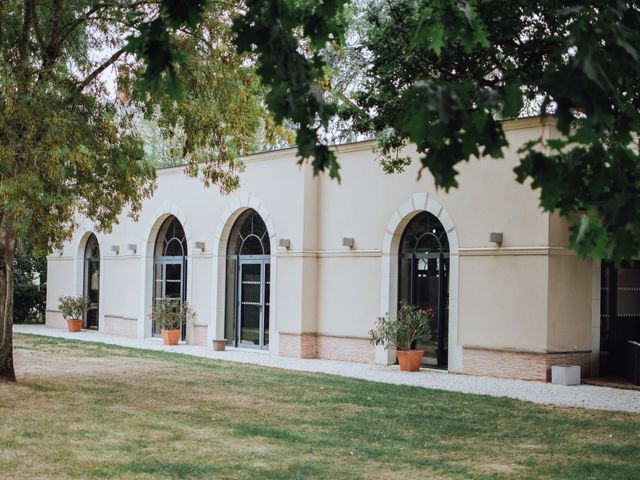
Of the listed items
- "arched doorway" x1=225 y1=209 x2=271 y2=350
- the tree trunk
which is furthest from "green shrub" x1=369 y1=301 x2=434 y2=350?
the tree trunk

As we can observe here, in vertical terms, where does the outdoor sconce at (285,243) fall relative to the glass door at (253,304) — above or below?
above

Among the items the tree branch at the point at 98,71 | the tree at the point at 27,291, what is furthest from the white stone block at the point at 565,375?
the tree at the point at 27,291

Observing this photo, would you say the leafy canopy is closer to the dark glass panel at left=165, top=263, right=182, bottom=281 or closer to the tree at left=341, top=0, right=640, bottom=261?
the tree at left=341, top=0, right=640, bottom=261

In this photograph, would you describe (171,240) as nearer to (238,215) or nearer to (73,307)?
(238,215)

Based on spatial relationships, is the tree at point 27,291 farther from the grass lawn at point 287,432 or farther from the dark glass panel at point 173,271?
the grass lawn at point 287,432

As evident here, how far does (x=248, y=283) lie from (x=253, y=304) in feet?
1.82

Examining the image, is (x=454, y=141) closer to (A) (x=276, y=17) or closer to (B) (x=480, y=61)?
(A) (x=276, y=17)

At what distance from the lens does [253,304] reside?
20.9 metres

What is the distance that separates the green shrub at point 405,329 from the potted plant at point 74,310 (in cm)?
1287

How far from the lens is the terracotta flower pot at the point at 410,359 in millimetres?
16467

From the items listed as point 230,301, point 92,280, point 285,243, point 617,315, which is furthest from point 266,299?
point 92,280

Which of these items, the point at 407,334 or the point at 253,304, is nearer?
the point at 407,334

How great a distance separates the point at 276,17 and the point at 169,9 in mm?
619

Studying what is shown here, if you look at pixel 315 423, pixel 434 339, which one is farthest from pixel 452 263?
pixel 315 423
